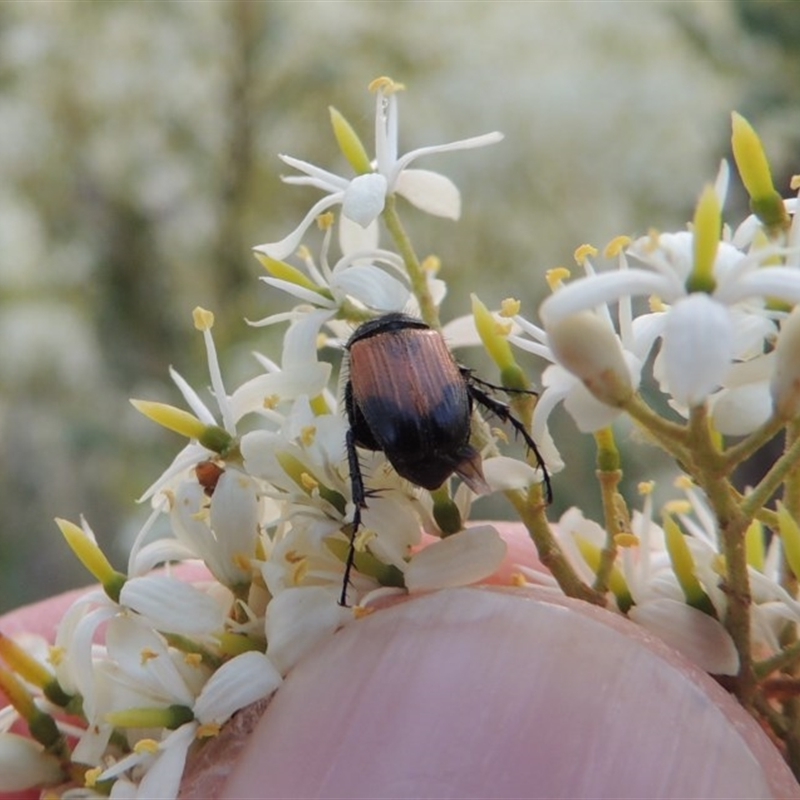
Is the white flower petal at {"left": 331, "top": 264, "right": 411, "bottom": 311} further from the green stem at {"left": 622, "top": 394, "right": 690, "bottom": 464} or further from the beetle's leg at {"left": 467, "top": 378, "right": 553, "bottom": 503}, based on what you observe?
the green stem at {"left": 622, "top": 394, "right": 690, "bottom": 464}

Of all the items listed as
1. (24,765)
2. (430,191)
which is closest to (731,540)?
(430,191)

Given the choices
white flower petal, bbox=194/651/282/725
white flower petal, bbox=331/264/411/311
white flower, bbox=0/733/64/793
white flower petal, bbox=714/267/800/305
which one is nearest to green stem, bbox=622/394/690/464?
white flower petal, bbox=714/267/800/305

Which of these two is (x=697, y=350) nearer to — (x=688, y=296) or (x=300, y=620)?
(x=688, y=296)

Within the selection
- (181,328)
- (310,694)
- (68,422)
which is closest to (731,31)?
(181,328)

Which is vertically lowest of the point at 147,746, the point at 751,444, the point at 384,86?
the point at 147,746

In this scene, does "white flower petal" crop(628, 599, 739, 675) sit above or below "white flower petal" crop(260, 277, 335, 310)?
below

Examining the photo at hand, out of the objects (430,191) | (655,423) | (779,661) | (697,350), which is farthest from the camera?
(430,191)
